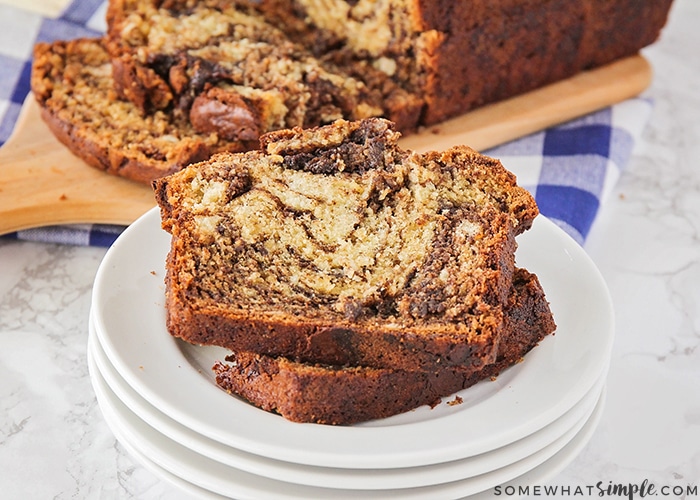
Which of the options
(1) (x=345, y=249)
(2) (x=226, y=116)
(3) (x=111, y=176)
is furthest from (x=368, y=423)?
(3) (x=111, y=176)

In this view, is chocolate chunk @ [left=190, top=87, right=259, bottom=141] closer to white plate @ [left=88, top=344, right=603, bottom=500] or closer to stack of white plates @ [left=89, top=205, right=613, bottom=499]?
stack of white plates @ [left=89, top=205, right=613, bottom=499]

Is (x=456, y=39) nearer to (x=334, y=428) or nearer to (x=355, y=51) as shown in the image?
(x=355, y=51)

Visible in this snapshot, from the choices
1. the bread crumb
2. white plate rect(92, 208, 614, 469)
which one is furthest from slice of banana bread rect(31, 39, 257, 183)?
the bread crumb

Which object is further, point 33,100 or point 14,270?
point 33,100

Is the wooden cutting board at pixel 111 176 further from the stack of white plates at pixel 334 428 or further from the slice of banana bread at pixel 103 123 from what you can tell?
the stack of white plates at pixel 334 428

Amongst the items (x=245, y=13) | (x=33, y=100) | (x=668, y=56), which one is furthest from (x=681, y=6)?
(x=33, y=100)

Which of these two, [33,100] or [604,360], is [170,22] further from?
[604,360]
